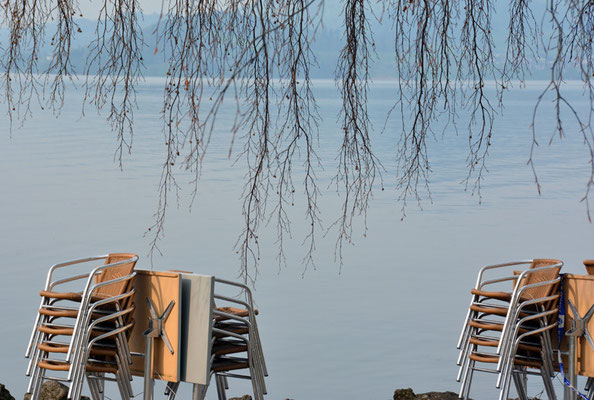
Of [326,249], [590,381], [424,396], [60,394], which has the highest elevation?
[590,381]

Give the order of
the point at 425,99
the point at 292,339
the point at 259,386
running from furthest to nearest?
the point at 292,339, the point at 259,386, the point at 425,99

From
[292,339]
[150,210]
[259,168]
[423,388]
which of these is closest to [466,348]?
[259,168]

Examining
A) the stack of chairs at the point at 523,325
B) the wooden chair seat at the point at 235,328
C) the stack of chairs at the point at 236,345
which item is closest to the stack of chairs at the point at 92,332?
the stack of chairs at the point at 236,345

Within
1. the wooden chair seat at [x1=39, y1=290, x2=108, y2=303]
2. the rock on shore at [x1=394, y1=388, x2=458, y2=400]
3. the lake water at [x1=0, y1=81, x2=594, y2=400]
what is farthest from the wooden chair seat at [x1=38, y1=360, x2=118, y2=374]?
the lake water at [x1=0, y1=81, x2=594, y2=400]

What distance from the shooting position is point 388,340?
15750mm

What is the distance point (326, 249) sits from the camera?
2202cm

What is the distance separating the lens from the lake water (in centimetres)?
1415

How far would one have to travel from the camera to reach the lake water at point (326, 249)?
1415 cm

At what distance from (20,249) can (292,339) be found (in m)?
7.91

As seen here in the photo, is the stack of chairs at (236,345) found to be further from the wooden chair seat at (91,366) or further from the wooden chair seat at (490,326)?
the wooden chair seat at (490,326)

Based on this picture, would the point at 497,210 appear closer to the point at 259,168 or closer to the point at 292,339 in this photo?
the point at 292,339

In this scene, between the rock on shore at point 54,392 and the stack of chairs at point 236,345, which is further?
the rock on shore at point 54,392

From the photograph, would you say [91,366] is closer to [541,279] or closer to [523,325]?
[523,325]

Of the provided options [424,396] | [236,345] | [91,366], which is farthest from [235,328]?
[424,396]
